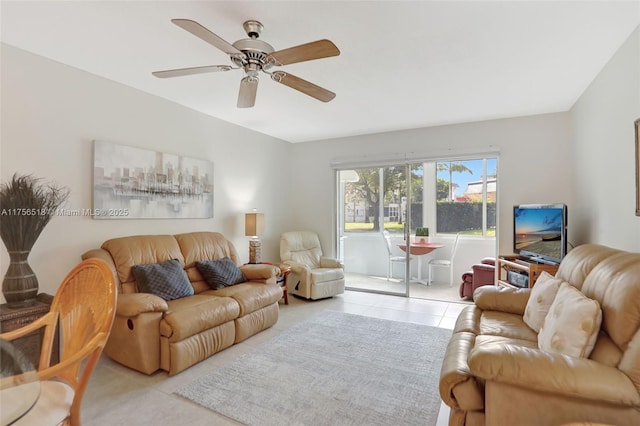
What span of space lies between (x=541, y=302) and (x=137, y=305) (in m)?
2.88

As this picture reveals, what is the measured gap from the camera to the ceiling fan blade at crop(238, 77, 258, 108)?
2.29 m

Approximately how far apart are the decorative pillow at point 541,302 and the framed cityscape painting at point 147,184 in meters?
3.55

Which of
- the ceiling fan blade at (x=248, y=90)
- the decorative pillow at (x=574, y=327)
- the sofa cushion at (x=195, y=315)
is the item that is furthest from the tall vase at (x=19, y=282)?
the decorative pillow at (x=574, y=327)

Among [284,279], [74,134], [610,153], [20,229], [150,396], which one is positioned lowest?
[150,396]

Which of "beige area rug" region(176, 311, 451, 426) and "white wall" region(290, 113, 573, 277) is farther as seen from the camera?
"white wall" region(290, 113, 573, 277)

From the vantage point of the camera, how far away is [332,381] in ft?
7.82

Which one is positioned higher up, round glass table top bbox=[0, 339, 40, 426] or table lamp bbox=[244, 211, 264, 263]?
table lamp bbox=[244, 211, 264, 263]

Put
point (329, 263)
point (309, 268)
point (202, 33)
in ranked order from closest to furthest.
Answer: point (202, 33), point (309, 268), point (329, 263)

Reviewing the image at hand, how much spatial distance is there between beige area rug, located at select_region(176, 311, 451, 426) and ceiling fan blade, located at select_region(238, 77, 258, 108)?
217cm

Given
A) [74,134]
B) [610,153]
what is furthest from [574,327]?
[74,134]

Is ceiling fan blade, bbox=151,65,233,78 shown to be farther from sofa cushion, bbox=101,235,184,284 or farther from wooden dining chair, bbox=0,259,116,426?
sofa cushion, bbox=101,235,184,284

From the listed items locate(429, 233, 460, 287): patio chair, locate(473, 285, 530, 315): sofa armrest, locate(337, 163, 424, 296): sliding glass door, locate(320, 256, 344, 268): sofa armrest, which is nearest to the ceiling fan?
locate(473, 285, 530, 315): sofa armrest

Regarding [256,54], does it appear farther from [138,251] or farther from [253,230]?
[253,230]

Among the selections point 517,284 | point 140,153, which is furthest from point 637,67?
point 140,153
